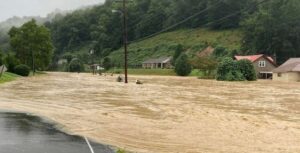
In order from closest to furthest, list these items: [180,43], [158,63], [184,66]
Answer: [184,66] → [158,63] → [180,43]

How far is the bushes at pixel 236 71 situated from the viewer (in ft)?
233

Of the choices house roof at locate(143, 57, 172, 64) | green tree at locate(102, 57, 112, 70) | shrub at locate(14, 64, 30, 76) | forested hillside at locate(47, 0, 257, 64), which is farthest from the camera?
forested hillside at locate(47, 0, 257, 64)

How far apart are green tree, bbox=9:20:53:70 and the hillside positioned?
1794 inches

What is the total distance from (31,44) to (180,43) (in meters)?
57.0

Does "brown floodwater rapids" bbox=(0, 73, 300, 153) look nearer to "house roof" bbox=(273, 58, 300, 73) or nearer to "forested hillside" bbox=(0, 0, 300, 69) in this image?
"house roof" bbox=(273, 58, 300, 73)

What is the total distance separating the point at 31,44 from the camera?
96.2 meters

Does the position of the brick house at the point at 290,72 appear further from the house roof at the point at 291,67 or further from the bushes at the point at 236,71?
the bushes at the point at 236,71

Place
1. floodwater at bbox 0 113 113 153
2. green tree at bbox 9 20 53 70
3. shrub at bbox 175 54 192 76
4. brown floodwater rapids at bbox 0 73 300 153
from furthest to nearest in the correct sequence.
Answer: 1. green tree at bbox 9 20 53 70
2. shrub at bbox 175 54 192 76
3. brown floodwater rapids at bbox 0 73 300 153
4. floodwater at bbox 0 113 113 153

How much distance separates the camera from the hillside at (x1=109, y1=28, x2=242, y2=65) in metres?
136

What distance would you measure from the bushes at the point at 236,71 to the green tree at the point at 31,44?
1635 inches

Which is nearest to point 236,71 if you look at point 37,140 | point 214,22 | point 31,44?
point 31,44

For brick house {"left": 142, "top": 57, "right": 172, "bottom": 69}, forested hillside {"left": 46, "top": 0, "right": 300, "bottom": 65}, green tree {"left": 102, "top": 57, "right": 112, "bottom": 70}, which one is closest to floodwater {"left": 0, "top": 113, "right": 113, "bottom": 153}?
forested hillside {"left": 46, "top": 0, "right": 300, "bottom": 65}

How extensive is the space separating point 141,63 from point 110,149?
130907 millimetres

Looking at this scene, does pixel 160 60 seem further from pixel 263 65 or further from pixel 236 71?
pixel 236 71
